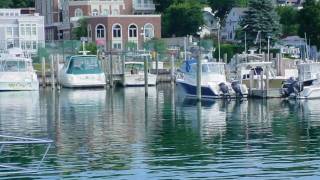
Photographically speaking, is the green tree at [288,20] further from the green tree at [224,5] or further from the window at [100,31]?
the window at [100,31]

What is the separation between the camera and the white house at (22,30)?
5054 inches

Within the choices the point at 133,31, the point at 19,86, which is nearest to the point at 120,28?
the point at 133,31

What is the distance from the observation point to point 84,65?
87812 mm

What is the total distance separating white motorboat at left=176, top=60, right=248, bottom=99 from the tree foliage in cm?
8430

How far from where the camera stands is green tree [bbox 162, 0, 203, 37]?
133375 millimetres

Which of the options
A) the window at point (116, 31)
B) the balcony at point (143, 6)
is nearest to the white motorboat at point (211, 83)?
the window at point (116, 31)

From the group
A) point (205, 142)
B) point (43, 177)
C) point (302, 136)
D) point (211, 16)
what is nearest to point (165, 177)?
point (43, 177)

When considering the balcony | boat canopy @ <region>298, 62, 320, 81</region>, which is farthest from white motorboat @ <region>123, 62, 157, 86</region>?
the balcony

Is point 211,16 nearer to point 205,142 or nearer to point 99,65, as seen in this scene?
point 99,65

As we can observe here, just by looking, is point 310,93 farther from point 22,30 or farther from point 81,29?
point 81,29

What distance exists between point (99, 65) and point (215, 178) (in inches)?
2240

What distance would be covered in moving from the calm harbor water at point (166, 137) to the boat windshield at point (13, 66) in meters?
12.6

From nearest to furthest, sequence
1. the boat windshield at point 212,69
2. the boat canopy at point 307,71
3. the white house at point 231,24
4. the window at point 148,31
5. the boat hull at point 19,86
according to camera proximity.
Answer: the boat canopy at point 307,71
the boat windshield at point 212,69
the boat hull at point 19,86
the window at point 148,31
the white house at point 231,24

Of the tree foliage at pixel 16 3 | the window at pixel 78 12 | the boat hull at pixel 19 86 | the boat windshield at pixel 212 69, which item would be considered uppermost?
the tree foliage at pixel 16 3
